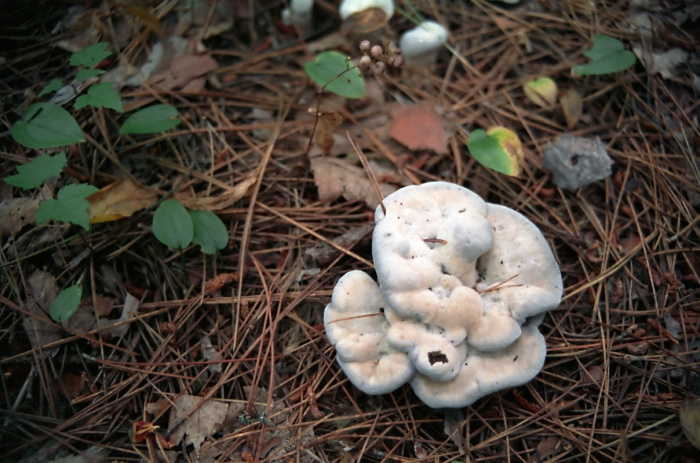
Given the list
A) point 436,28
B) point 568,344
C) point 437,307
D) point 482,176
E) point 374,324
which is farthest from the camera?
point 436,28

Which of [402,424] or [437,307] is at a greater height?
[437,307]

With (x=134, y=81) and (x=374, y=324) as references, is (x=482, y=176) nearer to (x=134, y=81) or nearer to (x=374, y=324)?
(x=374, y=324)

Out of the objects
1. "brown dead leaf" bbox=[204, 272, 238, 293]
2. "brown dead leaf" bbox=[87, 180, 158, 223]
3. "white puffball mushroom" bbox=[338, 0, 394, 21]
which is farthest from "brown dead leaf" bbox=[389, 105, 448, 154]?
"brown dead leaf" bbox=[87, 180, 158, 223]

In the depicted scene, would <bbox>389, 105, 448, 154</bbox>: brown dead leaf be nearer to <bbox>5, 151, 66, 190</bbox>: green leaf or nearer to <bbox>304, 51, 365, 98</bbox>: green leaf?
<bbox>304, 51, 365, 98</bbox>: green leaf

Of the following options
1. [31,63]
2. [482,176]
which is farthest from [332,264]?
[31,63]

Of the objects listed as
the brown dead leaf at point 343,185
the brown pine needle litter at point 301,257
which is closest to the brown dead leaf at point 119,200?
the brown pine needle litter at point 301,257

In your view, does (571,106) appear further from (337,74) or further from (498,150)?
(337,74)

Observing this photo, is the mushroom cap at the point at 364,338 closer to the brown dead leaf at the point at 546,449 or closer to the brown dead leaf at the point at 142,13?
the brown dead leaf at the point at 546,449
